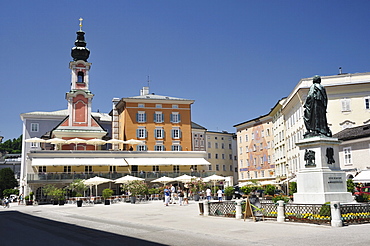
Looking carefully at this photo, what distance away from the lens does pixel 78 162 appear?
2063 inches

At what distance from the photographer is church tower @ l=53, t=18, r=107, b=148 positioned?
60894mm

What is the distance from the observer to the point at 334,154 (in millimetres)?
18281

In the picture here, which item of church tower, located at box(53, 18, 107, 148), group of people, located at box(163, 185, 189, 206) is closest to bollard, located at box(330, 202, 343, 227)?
group of people, located at box(163, 185, 189, 206)

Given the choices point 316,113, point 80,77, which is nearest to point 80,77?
point 80,77

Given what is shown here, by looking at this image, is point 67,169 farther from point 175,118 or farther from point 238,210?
point 238,210

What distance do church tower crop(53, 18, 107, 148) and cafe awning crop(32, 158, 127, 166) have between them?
27.6ft

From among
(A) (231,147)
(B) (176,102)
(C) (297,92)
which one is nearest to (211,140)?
(A) (231,147)

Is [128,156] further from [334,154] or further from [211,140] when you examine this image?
[334,154]

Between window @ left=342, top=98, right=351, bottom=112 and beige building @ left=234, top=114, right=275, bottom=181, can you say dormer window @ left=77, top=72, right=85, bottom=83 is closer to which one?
beige building @ left=234, top=114, right=275, bottom=181

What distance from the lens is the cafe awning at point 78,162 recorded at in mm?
50234

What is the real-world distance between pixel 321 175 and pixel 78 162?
39926mm

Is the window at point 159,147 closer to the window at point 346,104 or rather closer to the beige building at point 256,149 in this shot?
the beige building at point 256,149

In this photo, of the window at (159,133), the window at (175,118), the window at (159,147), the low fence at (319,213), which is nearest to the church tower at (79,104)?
the window at (159,133)

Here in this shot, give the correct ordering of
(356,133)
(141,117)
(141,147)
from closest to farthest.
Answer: (356,133) < (141,147) < (141,117)
